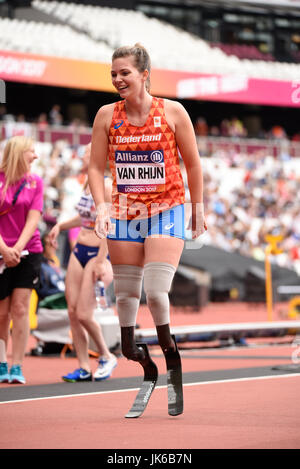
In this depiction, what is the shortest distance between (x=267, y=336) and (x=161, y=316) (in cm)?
687

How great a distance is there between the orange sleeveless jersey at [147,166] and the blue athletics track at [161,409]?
4.20ft

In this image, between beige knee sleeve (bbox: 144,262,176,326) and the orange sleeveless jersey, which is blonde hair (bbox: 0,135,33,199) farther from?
beige knee sleeve (bbox: 144,262,176,326)

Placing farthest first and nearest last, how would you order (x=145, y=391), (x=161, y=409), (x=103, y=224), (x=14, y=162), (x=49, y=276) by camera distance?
(x=49, y=276) < (x=14, y=162) < (x=161, y=409) < (x=145, y=391) < (x=103, y=224)

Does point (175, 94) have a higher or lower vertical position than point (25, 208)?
higher

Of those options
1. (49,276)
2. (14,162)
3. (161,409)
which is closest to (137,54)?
(161,409)

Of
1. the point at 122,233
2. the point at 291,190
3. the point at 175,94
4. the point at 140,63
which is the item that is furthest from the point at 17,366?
the point at 175,94

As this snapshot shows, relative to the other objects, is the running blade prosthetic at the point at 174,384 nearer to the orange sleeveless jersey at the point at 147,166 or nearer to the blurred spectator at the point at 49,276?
the orange sleeveless jersey at the point at 147,166

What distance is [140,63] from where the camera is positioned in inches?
206

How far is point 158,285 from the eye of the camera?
511cm

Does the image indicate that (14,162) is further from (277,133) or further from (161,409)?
(277,133)

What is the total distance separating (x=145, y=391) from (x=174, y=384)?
25cm

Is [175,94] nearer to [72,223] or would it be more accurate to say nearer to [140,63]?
[72,223]

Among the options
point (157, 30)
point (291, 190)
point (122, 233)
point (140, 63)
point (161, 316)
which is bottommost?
point (161, 316)

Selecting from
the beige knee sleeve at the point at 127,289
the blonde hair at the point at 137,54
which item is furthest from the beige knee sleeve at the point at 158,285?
the blonde hair at the point at 137,54
